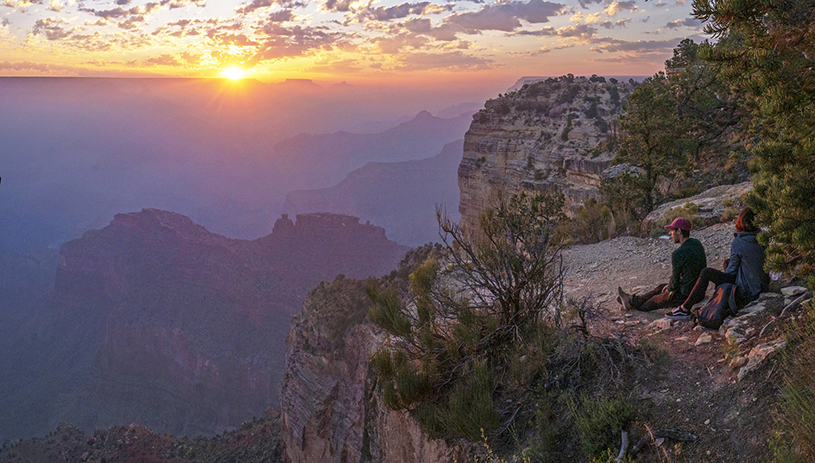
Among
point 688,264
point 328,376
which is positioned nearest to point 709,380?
point 688,264

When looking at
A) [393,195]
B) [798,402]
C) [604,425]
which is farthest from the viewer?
[393,195]

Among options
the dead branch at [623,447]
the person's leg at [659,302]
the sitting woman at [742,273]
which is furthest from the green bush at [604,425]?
the person's leg at [659,302]

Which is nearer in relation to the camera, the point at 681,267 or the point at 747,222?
the point at 747,222

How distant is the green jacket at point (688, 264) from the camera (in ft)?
18.2

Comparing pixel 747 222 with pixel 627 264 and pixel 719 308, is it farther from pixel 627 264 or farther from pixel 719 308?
pixel 627 264

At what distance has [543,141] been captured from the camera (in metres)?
27.2

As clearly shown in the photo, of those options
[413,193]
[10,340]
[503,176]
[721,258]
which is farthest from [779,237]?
[413,193]

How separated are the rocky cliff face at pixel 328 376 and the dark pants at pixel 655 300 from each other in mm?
7879

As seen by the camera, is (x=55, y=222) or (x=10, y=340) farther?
(x=55, y=222)

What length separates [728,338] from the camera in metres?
4.38

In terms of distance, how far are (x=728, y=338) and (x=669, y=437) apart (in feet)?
4.17

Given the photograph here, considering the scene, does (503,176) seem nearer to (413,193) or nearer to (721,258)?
(721,258)

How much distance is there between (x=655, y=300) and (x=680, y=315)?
0.71 metres

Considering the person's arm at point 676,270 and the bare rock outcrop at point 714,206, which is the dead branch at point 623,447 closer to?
the person's arm at point 676,270
